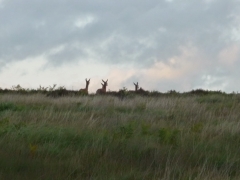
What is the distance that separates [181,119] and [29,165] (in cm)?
586

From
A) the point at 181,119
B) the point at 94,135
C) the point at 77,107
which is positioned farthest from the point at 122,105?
the point at 94,135

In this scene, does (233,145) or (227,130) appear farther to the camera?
(227,130)

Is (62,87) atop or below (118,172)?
atop

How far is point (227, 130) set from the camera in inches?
344

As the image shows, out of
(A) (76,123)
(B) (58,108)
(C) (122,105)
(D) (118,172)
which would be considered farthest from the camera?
(C) (122,105)

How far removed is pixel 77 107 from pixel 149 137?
6.61 metres

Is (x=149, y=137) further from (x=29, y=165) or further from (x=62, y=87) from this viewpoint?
(x=62, y=87)

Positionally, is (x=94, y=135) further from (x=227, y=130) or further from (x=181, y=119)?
(x=181, y=119)

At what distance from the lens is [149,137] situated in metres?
7.45

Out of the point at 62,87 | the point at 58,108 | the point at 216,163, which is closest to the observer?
the point at 216,163

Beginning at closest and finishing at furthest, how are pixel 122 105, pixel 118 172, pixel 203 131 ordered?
pixel 118 172, pixel 203 131, pixel 122 105

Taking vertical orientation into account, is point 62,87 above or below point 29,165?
above

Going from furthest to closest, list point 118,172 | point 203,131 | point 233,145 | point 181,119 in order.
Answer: point 181,119, point 203,131, point 233,145, point 118,172

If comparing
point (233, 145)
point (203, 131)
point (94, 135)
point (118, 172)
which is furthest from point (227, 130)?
point (118, 172)
